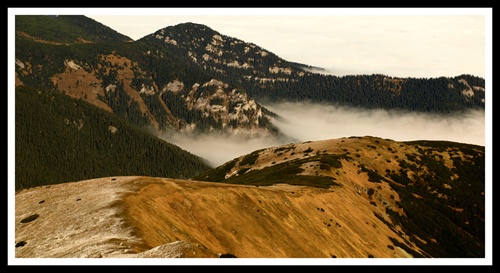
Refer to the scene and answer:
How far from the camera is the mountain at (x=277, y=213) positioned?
5822 centimetres

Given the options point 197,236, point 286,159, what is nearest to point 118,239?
point 197,236

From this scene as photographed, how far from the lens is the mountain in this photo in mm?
58219

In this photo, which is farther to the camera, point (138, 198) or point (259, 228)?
point (259, 228)

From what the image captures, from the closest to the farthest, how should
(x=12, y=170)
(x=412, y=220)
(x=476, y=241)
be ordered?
(x=12, y=170), (x=412, y=220), (x=476, y=241)

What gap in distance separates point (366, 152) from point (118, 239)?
14480 cm

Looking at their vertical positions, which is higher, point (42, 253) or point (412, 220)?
point (42, 253)

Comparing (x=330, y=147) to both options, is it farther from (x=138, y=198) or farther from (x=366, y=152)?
(x=138, y=198)

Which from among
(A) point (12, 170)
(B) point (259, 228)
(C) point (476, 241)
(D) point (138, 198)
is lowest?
(C) point (476, 241)

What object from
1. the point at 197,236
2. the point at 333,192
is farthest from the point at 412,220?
the point at 197,236

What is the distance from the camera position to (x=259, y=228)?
3199 inches

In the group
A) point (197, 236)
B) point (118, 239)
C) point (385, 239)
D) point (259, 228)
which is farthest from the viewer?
point (385, 239)

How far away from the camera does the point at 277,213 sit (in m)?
93.0

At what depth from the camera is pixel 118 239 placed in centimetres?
5272

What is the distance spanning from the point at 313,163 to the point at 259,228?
7872 centimetres
